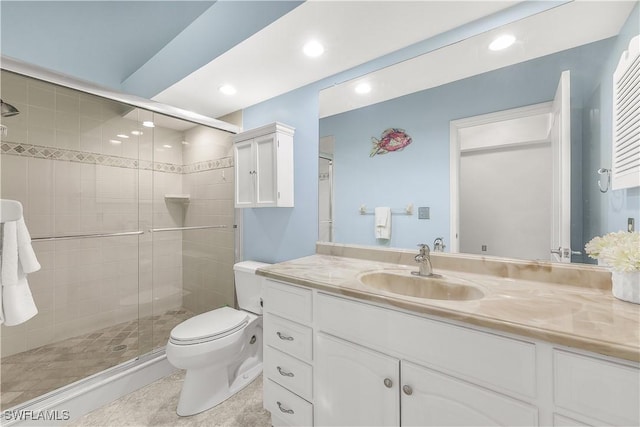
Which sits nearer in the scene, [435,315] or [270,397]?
[435,315]

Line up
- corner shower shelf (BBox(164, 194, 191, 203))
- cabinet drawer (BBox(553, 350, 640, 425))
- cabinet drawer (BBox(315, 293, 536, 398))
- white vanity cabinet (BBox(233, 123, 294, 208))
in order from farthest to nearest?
1. corner shower shelf (BBox(164, 194, 191, 203))
2. white vanity cabinet (BBox(233, 123, 294, 208))
3. cabinet drawer (BBox(315, 293, 536, 398))
4. cabinet drawer (BBox(553, 350, 640, 425))

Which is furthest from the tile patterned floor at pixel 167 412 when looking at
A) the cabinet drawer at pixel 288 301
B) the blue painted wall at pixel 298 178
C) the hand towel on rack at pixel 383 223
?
the hand towel on rack at pixel 383 223

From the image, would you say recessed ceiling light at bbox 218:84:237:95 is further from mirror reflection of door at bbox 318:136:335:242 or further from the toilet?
the toilet

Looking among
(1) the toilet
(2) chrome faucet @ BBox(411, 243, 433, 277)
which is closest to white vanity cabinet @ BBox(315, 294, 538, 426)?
(2) chrome faucet @ BBox(411, 243, 433, 277)

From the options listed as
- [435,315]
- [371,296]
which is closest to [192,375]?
[371,296]

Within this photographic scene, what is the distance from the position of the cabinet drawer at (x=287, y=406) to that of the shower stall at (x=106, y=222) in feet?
3.62

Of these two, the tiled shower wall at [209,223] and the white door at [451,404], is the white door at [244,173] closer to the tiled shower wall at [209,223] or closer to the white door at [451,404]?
the tiled shower wall at [209,223]

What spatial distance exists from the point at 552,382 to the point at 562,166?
861 mm

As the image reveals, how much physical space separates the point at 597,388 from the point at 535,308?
0.23m

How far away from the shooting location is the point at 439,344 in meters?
0.83

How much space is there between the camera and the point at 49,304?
75.9 inches

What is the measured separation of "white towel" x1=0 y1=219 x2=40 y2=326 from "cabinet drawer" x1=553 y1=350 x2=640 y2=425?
6.17 feet

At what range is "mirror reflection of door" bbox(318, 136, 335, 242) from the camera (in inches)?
69.2

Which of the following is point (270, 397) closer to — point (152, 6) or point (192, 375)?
point (192, 375)
